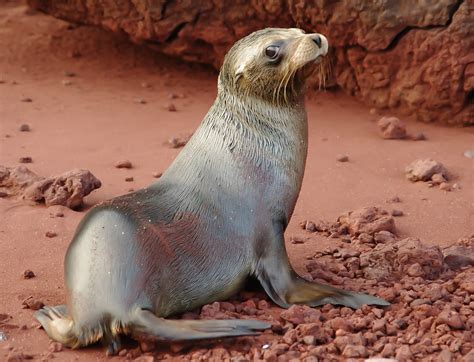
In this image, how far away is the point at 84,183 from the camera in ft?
19.4

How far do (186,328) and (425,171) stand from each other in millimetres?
3030

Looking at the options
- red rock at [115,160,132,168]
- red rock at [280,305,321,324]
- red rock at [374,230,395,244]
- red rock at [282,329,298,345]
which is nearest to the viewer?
red rock at [282,329,298,345]

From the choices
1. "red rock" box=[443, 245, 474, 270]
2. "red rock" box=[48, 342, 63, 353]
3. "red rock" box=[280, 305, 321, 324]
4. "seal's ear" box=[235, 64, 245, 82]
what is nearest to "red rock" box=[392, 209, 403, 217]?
"red rock" box=[443, 245, 474, 270]

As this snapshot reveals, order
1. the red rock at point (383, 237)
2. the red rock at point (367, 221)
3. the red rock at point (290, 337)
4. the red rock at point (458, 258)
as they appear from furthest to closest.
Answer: the red rock at point (367, 221), the red rock at point (383, 237), the red rock at point (458, 258), the red rock at point (290, 337)

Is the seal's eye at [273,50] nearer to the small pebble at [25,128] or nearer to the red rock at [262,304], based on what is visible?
the red rock at [262,304]

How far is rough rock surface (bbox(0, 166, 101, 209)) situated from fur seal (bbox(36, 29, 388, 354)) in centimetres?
128

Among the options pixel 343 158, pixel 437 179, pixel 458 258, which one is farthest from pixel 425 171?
pixel 458 258

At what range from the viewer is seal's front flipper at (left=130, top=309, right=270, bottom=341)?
12.8 feet

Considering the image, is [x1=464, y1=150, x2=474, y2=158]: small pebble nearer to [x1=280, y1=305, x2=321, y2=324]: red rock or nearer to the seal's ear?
the seal's ear

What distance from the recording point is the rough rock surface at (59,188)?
5836 mm

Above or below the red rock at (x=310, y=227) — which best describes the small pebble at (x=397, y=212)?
above

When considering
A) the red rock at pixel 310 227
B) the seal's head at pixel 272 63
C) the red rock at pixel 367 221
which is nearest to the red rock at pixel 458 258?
the red rock at pixel 367 221

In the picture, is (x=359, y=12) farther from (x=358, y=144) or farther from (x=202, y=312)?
(x=202, y=312)

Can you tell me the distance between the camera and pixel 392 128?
741 centimetres
